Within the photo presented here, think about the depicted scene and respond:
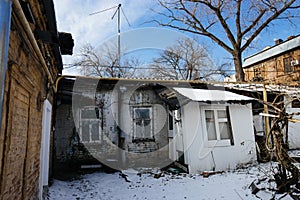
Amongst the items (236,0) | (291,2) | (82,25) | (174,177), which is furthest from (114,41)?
(291,2)

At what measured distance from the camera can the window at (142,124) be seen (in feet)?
27.1

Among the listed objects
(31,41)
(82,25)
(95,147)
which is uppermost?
(82,25)

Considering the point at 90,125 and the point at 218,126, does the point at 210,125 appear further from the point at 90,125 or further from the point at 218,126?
the point at 90,125

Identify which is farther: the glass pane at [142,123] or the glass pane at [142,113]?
the glass pane at [142,113]

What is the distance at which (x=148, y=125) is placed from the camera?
27.7 ft

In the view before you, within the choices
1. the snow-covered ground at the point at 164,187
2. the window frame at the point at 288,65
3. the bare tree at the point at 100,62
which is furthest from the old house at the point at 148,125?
the window frame at the point at 288,65

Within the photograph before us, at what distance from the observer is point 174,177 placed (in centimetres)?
629

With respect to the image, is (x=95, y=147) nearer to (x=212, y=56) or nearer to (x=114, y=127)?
(x=114, y=127)

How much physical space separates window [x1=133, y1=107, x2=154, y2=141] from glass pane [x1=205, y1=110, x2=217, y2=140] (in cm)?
219

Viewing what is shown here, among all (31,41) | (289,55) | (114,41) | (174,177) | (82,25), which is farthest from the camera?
(289,55)

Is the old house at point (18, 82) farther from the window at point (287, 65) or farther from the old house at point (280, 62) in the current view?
the window at point (287, 65)

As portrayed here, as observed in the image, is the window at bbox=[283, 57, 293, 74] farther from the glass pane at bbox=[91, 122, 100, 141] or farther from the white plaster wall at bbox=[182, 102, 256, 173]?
the glass pane at bbox=[91, 122, 100, 141]

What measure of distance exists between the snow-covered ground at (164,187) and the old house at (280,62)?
35.4 ft

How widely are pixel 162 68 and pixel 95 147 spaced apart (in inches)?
464
